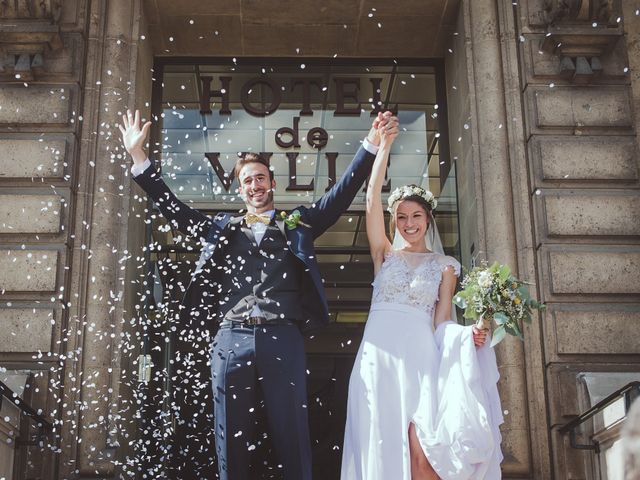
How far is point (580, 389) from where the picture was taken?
6.80m

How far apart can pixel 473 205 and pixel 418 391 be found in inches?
98.6

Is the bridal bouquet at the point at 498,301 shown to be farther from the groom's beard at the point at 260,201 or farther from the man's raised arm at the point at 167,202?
the man's raised arm at the point at 167,202

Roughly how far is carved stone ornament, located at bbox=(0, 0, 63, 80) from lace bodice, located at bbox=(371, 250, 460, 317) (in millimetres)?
A: 3595

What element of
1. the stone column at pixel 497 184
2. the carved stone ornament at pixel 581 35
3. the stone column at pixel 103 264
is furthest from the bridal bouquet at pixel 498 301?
the stone column at pixel 103 264

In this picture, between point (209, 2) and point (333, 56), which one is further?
point (333, 56)

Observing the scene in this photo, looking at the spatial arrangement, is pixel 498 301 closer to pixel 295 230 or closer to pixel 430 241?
pixel 430 241

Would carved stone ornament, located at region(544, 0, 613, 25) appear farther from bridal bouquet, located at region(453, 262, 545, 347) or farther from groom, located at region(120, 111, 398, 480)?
bridal bouquet, located at region(453, 262, 545, 347)

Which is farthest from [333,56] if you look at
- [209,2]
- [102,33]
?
[102,33]

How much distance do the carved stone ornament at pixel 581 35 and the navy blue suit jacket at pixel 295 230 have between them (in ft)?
Result: 9.10

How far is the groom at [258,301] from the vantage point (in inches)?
208

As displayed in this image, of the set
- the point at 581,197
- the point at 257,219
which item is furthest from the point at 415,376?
the point at 581,197

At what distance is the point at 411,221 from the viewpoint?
609 centimetres

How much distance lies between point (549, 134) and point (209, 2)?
3.38 metres

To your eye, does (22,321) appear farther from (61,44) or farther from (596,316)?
(596,316)
